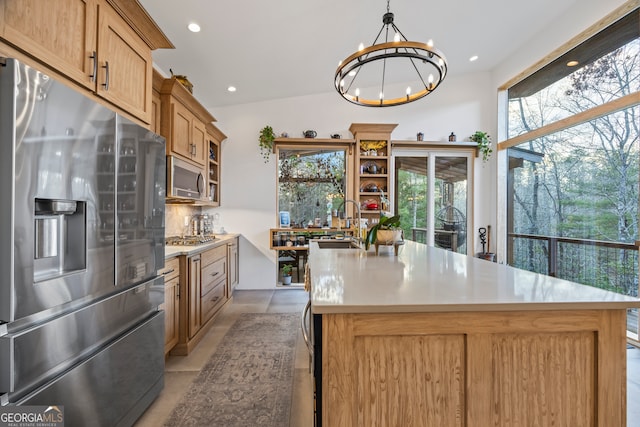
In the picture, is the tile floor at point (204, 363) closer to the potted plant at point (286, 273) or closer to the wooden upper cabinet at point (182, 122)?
the potted plant at point (286, 273)

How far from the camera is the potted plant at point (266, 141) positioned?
450 centimetres

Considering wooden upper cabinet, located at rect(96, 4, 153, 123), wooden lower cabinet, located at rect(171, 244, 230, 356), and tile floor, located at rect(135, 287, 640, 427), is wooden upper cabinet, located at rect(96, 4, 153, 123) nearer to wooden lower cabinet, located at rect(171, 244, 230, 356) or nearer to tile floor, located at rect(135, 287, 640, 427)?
wooden lower cabinet, located at rect(171, 244, 230, 356)

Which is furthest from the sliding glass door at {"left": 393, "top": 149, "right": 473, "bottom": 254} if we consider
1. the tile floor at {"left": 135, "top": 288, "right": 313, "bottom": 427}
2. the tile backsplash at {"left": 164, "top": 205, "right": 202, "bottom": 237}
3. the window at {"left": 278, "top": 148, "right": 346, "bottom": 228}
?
the tile backsplash at {"left": 164, "top": 205, "right": 202, "bottom": 237}

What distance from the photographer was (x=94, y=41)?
1.50 m

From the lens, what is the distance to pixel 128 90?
179 centimetres

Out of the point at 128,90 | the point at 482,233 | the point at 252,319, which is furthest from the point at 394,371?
the point at 482,233

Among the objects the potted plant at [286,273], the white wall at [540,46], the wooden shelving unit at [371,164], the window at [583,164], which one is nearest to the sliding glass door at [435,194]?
the wooden shelving unit at [371,164]

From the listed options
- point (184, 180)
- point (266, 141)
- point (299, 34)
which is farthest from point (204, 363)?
point (299, 34)

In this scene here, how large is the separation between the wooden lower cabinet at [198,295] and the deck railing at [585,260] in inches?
166

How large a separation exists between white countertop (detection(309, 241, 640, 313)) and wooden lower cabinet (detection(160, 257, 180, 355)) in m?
1.30

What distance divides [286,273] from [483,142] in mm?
3993

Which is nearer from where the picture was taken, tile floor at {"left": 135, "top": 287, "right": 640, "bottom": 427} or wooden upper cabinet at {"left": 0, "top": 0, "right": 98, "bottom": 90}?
wooden upper cabinet at {"left": 0, "top": 0, "right": 98, "bottom": 90}

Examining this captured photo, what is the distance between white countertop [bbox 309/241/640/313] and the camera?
980 mm

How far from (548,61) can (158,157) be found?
16.6 feet
